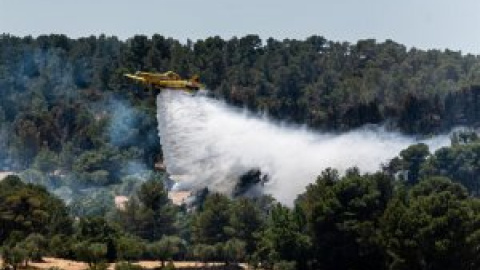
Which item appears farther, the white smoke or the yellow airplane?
the white smoke

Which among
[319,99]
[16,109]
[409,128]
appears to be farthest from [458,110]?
[16,109]

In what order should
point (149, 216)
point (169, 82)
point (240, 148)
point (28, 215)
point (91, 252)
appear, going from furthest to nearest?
point (149, 216) → point (240, 148) → point (28, 215) → point (169, 82) → point (91, 252)

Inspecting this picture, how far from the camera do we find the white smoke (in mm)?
99125

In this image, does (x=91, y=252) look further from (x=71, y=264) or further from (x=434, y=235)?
(x=434, y=235)

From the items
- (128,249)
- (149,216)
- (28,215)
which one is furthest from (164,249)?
(28,215)

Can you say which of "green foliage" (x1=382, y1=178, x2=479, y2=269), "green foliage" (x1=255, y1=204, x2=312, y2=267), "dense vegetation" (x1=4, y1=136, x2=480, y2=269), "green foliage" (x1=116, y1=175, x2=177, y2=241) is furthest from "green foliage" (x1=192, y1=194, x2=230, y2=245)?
"green foliage" (x1=382, y1=178, x2=479, y2=269)

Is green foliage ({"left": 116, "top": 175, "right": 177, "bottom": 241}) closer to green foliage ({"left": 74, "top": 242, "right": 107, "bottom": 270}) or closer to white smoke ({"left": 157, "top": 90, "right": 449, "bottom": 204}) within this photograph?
white smoke ({"left": 157, "top": 90, "right": 449, "bottom": 204})

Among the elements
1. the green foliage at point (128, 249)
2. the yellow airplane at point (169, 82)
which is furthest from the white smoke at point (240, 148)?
the green foliage at point (128, 249)

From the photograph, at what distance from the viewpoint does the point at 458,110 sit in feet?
595

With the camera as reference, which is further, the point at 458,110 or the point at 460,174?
the point at 458,110

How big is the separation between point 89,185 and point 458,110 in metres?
64.8

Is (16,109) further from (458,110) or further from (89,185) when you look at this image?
(458,110)

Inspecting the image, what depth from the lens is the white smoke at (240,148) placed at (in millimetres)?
99125

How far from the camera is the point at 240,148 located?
10919 cm
